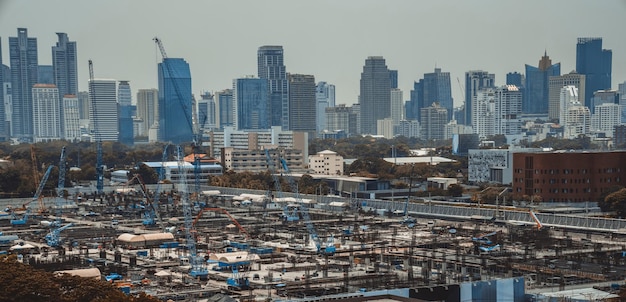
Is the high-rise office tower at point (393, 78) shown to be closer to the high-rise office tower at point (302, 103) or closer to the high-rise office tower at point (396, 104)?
the high-rise office tower at point (396, 104)

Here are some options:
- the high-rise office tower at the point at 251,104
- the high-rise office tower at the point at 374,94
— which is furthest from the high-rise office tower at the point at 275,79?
the high-rise office tower at the point at 374,94

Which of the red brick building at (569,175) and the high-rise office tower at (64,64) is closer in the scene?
the red brick building at (569,175)

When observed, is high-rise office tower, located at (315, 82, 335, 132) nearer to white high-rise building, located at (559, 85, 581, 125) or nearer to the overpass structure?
white high-rise building, located at (559, 85, 581, 125)

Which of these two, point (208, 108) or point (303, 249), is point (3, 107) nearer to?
point (208, 108)

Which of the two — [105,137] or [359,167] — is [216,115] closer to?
[105,137]

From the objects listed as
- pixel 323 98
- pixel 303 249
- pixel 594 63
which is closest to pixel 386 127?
pixel 323 98

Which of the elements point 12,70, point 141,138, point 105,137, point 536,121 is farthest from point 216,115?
point 536,121

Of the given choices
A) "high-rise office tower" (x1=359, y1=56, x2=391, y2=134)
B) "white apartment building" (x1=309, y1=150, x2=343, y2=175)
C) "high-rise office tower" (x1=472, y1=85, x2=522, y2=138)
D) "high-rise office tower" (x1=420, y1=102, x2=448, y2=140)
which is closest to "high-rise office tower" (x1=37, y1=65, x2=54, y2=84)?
"high-rise office tower" (x1=359, y1=56, x2=391, y2=134)
